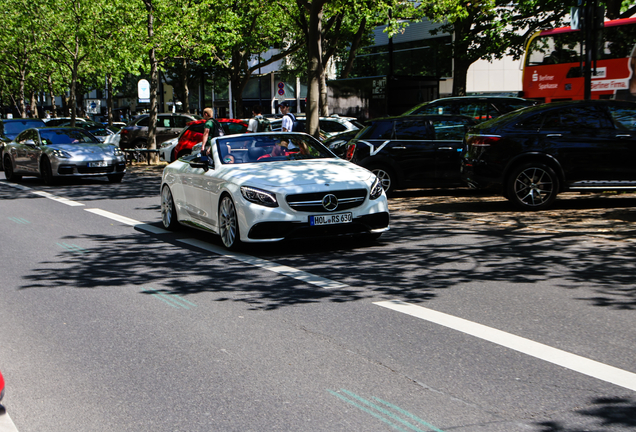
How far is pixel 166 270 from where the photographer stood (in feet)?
28.2

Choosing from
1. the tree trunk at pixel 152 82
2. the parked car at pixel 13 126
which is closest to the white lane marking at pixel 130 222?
the tree trunk at pixel 152 82

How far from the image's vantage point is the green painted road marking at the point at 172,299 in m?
6.86

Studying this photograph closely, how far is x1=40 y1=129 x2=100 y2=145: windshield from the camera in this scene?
2159 centimetres

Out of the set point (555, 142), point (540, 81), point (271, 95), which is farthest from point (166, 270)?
point (271, 95)

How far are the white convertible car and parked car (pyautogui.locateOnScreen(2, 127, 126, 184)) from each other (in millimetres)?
10790

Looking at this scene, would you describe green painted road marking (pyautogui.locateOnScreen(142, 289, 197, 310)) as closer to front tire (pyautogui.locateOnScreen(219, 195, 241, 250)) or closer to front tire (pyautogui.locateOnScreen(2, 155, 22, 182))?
front tire (pyautogui.locateOnScreen(219, 195, 241, 250))

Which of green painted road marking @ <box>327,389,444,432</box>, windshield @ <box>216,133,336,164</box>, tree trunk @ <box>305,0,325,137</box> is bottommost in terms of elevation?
green painted road marking @ <box>327,389,444,432</box>

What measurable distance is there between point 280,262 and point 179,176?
3.04 m

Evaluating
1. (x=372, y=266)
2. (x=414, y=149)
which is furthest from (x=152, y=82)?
(x=372, y=266)

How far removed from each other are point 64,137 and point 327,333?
1775cm

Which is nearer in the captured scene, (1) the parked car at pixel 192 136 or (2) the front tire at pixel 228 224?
(2) the front tire at pixel 228 224

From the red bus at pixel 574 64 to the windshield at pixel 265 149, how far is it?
1082 centimetres

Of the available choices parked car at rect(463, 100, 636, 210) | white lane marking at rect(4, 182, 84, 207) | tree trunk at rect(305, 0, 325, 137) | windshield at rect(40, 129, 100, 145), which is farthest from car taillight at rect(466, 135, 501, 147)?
windshield at rect(40, 129, 100, 145)

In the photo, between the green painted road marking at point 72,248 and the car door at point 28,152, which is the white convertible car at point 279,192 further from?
the car door at point 28,152
